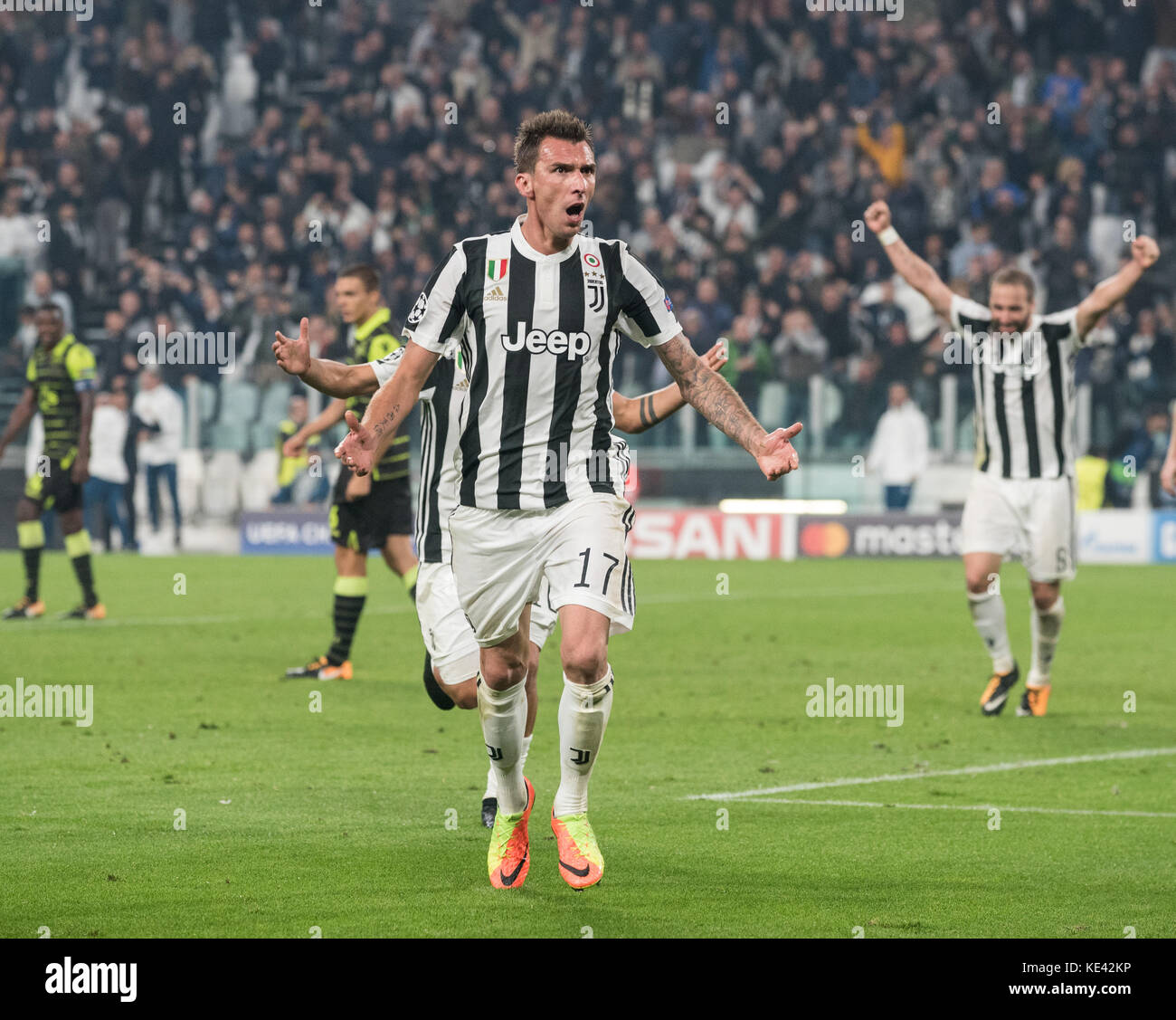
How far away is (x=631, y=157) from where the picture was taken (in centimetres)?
2644

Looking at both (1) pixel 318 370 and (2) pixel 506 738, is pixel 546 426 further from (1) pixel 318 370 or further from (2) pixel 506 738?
(2) pixel 506 738

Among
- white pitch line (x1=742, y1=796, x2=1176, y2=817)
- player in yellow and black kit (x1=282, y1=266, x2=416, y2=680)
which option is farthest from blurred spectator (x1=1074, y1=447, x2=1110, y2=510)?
white pitch line (x1=742, y1=796, x2=1176, y2=817)

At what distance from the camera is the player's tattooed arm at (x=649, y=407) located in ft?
21.8

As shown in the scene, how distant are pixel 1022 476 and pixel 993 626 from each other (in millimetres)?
862

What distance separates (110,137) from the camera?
26.8m

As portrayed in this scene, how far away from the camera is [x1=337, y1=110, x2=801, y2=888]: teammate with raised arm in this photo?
5.86 meters

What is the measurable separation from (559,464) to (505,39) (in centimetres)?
2348

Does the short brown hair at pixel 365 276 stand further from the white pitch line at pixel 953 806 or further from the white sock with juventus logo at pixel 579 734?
the white sock with juventus logo at pixel 579 734

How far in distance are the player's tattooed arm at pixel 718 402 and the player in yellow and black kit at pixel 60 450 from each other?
30.8 ft

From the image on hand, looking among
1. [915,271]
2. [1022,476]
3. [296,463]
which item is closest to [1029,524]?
[1022,476]

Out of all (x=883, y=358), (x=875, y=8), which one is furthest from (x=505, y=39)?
(x=883, y=358)

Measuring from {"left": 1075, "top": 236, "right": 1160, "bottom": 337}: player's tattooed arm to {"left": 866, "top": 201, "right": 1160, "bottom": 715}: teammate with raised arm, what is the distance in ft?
0.39

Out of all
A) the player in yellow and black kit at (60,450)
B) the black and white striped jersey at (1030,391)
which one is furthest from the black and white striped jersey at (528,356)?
the player in yellow and black kit at (60,450)

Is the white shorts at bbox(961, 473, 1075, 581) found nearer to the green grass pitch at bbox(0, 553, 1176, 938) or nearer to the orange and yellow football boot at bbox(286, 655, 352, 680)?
the green grass pitch at bbox(0, 553, 1176, 938)
